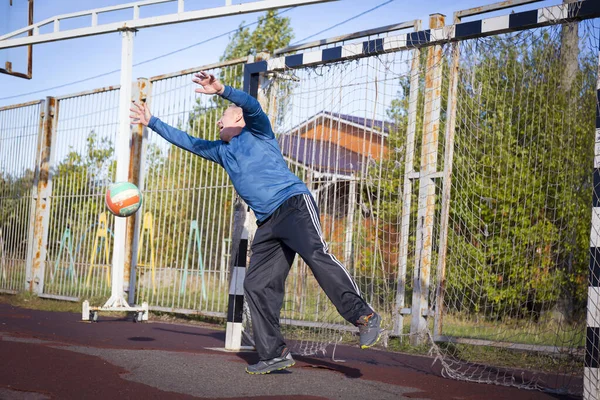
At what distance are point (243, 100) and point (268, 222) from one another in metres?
0.98

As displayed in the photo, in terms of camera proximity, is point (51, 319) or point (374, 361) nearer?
point (374, 361)

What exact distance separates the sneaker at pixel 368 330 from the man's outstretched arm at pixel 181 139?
1.91 meters

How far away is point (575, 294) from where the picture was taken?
907 centimetres

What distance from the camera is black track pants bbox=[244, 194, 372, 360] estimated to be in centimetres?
548

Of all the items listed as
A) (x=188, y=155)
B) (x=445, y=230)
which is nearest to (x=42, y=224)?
(x=188, y=155)

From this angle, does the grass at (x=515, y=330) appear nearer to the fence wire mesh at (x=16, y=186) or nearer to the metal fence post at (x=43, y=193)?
the metal fence post at (x=43, y=193)

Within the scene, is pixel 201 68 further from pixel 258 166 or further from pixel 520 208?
pixel 258 166

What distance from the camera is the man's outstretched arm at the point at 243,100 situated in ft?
18.2

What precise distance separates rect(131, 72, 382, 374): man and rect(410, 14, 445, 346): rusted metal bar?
9.27 ft

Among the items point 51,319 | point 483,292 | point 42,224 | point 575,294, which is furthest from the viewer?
point 42,224

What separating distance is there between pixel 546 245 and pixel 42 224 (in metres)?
10.0

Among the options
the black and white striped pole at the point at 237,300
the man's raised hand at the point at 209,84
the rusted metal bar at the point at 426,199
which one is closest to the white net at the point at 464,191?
the rusted metal bar at the point at 426,199

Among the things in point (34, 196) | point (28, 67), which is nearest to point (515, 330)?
point (34, 196)

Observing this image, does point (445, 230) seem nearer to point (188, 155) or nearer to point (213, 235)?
point (213, 235)
